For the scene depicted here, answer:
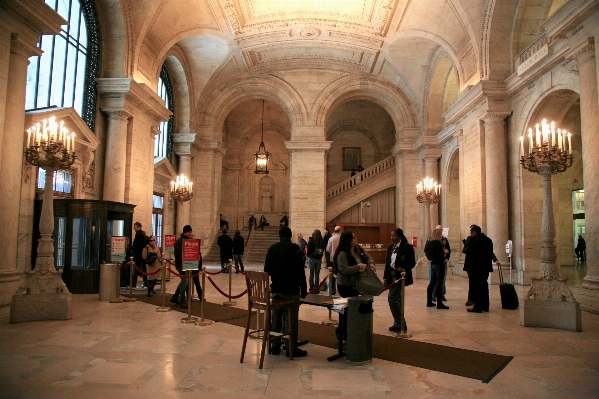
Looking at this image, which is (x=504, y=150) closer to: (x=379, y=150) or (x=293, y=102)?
(x=293, y=102)

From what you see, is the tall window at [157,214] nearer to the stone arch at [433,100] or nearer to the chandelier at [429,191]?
the chandelier at [429,191]

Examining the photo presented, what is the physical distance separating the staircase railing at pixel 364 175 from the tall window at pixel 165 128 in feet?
26.3

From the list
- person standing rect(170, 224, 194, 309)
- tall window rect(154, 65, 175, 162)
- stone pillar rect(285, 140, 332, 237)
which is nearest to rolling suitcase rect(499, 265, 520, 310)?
person standing rect(170, 224, 194, 309)

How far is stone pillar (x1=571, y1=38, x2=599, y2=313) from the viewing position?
8.11 metres

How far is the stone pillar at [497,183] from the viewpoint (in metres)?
12.3

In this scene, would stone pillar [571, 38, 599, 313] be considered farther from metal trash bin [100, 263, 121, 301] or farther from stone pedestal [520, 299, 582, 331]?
metal trash bin [100, 263, 121, 301]

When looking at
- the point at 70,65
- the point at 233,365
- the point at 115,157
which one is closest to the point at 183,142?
the point at 115,157

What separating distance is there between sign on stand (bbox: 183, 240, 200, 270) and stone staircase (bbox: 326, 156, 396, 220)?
541 inches

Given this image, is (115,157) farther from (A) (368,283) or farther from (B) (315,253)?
(A) (368,283)

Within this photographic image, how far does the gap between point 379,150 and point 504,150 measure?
540 inches

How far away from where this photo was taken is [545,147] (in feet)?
23.4

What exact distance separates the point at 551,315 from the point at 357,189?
596 inches

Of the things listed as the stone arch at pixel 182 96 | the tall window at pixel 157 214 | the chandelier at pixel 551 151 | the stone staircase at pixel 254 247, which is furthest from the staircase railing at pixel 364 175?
the chandelier at pixel 551 151

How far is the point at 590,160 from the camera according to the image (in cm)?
841
